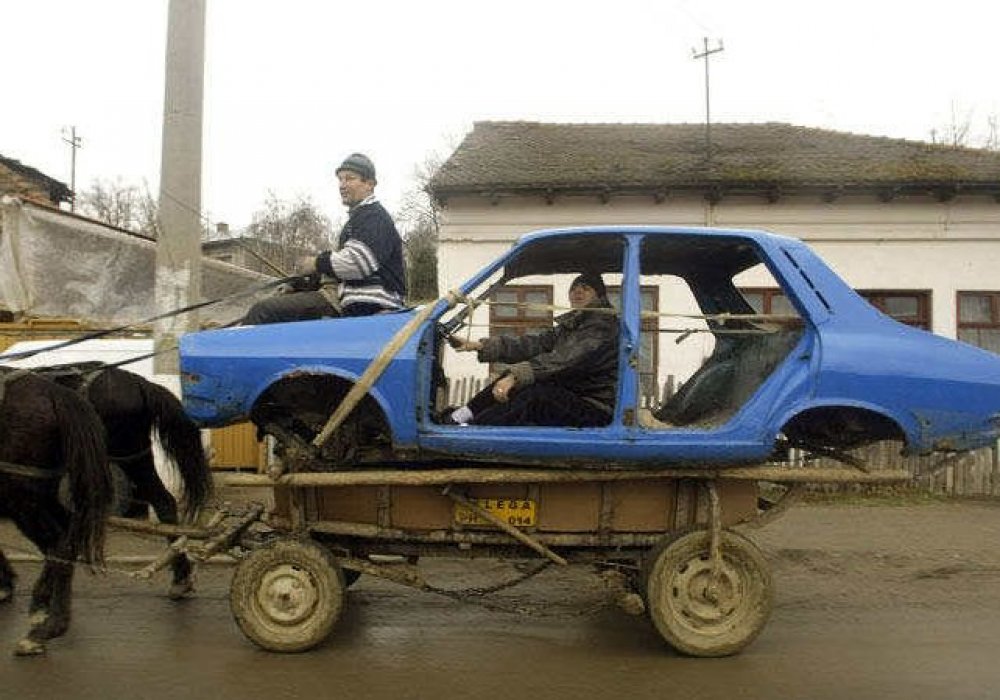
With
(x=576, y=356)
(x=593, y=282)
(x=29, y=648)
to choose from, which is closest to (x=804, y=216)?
(x=593, y=282)

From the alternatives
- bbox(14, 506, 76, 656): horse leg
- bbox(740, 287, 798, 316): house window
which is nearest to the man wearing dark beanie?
bbox(14, 506, 76, 656): horse leg

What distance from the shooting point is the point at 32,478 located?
4.39 metres

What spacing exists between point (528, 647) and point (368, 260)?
2296 mm

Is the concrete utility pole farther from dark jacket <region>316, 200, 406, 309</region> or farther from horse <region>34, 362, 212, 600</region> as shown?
dark jacket <region>316, 200, 406, 309</region>

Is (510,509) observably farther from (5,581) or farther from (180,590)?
(5,581)

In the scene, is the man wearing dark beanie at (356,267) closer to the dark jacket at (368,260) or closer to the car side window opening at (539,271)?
the dark jacket at (368,260)

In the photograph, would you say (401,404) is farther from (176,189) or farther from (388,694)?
(176,189)

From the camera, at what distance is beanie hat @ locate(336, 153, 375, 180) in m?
4.88

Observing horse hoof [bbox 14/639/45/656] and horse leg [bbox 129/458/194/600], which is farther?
horse leg [bbox 129/458/194/600]

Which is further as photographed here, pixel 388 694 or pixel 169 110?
pixel 169 110

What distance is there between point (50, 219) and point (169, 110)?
4.41 feet

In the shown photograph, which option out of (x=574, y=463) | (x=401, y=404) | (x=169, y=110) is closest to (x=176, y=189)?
(x=169, y=110)

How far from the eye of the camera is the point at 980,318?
12.0 m

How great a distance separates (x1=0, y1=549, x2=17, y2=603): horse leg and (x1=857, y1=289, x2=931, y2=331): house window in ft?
36.1
